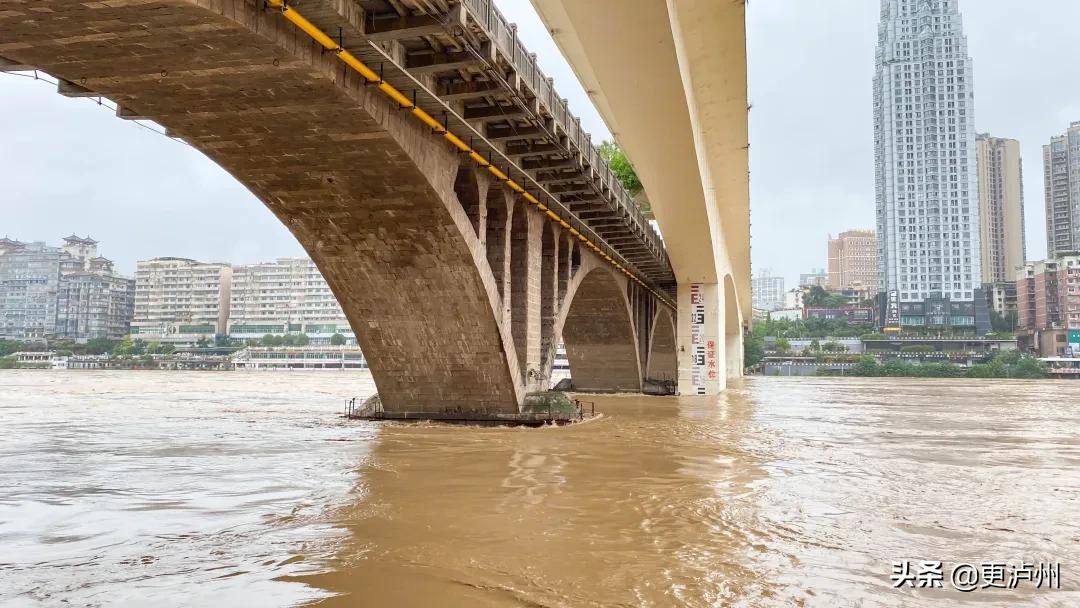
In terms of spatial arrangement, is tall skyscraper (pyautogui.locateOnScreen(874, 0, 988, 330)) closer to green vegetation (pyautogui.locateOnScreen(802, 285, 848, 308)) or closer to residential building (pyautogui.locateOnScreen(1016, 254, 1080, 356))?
residential building (pyautogui.locateOnScreen(1016, 254, 1080, 356))

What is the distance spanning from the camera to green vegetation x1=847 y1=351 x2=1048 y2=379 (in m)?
91.1

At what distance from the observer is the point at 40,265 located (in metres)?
154

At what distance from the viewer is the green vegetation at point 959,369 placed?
Result: 9106 cm

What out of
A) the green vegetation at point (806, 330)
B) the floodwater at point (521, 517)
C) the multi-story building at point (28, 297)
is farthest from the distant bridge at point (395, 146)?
the multi-story building at point (28, 297)

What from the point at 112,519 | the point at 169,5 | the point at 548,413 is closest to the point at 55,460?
the point at 112,519

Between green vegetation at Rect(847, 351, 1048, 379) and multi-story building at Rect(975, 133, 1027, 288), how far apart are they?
60.1 metres

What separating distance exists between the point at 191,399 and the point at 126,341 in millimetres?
111818

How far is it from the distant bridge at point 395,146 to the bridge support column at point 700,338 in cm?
944

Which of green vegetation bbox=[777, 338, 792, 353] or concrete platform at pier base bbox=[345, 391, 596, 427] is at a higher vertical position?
green vegetation bbox=[777, 338, 792, 353]

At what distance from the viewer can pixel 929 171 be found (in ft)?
419

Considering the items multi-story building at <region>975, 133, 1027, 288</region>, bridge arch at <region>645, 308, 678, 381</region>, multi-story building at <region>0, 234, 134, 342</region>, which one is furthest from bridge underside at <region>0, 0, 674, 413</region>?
multi-story building at <region>975, 133, 1027, 288</region>

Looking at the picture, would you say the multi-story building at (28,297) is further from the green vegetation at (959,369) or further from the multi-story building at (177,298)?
the green vegetation at (959,369)

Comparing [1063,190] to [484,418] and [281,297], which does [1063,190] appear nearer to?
[281,297]

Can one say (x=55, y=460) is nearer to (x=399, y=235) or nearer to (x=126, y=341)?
(x=399, y=235)
